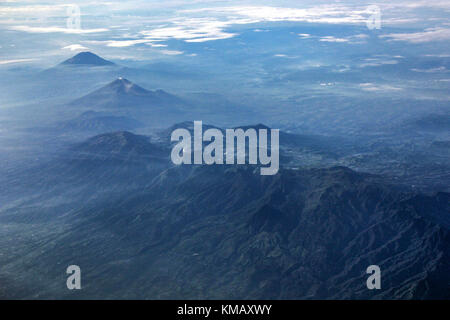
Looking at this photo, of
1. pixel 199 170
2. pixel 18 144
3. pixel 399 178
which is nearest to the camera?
pixel 199 170

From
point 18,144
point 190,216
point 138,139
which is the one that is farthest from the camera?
point 18,144

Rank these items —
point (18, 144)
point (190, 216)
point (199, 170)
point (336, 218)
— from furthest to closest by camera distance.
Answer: point (18, 144) → point (199, 170) → point (190, 216) → point (336, 218)

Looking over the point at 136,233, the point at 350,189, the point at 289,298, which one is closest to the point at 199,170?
the point at 136,233

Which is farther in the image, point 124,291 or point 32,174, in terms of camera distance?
point 32,174

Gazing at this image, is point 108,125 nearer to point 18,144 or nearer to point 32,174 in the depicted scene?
point 18,144

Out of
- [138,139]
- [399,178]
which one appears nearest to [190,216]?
[138,139]

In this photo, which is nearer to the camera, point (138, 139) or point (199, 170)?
point (199, 170)

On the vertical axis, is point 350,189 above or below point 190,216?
above

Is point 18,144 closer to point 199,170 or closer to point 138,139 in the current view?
point 138,139

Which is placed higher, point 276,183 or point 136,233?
point 276,183
